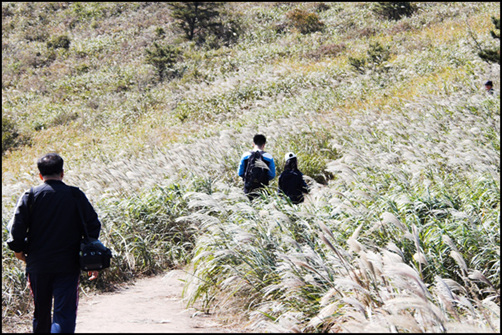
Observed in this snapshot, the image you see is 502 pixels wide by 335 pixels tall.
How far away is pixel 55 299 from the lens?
14.1ft

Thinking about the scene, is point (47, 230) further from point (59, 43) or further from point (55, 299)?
point (59, 43)

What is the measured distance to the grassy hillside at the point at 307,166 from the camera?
4.25m

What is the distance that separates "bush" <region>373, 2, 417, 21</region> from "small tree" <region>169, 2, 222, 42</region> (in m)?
12.8

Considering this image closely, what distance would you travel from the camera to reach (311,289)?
4555 millimetres

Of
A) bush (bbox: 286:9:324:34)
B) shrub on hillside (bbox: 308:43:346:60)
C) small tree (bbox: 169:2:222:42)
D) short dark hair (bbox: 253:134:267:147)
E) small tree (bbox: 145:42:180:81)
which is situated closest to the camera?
short dark hair (bbox: 253:134:267:147)

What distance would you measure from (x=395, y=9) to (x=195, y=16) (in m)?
15.2

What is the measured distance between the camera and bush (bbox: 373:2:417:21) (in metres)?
29.2

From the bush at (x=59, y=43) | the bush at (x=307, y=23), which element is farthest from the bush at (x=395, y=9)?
the bush at (x=59, y=43)

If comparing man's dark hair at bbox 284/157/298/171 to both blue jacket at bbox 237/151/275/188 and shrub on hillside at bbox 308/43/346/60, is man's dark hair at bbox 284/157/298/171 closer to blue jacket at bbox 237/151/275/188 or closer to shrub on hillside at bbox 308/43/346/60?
blue jacket at bbox 237/151/275/188

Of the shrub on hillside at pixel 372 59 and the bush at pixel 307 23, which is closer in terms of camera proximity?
the shrub on hillside at pixel 372 59

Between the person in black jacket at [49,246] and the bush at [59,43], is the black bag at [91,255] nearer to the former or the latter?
→ the person in black jacket at [49,246]

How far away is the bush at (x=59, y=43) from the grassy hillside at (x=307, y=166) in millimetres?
8553

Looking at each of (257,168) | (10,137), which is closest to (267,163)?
(257,168)

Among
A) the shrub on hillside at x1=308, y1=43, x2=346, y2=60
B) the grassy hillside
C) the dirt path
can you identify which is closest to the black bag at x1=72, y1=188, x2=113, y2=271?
the dirt path
